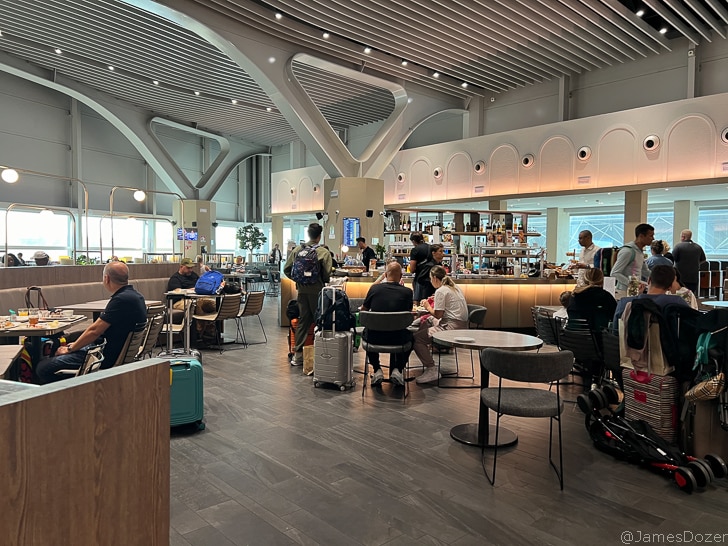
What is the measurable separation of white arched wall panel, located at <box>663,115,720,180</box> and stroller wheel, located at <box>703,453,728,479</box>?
27.1ft

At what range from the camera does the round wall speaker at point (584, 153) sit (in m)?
11.3

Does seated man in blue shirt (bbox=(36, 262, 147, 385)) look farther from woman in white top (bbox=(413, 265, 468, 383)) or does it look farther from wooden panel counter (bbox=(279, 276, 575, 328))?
wooden panel counter (bbox=(279, 276, 575, 328))

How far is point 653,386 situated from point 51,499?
3584 mm

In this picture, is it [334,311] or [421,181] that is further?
[421,181]

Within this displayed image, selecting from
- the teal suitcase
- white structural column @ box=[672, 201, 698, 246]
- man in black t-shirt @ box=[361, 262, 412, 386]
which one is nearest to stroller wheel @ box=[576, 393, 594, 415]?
man in black t-shirt @ box=[361, 262, 412, 386]

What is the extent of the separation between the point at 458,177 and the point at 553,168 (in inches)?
105

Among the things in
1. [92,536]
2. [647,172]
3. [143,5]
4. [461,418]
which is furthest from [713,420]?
[143,5]

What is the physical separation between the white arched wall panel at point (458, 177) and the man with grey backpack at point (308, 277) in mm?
8212

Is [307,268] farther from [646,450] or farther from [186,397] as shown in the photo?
[646,450]

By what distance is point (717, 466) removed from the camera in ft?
10.5

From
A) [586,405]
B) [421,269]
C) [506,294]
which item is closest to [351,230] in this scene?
[506,294]

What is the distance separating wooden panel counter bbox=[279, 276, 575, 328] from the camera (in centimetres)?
870

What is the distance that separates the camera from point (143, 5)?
848 cm

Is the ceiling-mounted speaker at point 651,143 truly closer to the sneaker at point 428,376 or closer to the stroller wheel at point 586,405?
the sneaker at point 428,376
